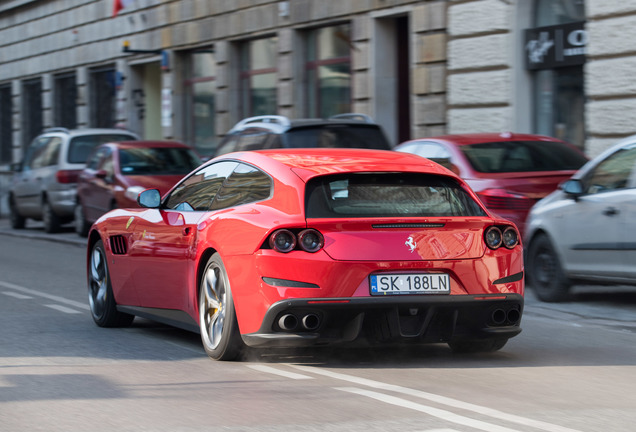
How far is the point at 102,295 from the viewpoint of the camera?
9305 millimetres

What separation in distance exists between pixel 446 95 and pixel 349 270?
13.0m

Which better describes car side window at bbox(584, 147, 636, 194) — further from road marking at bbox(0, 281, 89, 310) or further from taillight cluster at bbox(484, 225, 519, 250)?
road marking at bbox(0, 281, 89, 310)

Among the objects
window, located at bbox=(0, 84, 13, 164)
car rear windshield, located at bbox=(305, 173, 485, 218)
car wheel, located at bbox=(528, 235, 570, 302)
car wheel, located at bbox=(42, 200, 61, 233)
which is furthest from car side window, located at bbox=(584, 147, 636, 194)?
window, located at bbox=(0, 84, 13, 164)

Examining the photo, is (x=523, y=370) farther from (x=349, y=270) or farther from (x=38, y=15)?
(x=38, y=15)

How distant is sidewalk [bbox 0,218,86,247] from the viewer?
1962cm

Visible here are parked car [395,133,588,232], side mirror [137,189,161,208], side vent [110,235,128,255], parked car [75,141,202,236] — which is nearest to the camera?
side mirror [137,189,161,208]

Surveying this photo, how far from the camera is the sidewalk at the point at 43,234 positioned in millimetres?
19625

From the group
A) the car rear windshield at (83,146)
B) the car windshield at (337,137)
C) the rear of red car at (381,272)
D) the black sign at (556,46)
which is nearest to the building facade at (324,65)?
the black sign at (556,46)

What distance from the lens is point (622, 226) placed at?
10.1 m

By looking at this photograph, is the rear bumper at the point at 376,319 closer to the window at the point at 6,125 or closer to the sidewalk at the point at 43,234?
the sidewalk at the point at 43,234

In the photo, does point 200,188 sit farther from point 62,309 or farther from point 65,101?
point 65,101

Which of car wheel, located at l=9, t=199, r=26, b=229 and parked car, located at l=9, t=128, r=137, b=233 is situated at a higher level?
parked car, located at l=9, t=128, r=137, b=233

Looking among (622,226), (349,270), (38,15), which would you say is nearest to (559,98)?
(622,226)

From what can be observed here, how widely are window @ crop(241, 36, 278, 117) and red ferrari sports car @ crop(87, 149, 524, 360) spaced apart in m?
17.4
